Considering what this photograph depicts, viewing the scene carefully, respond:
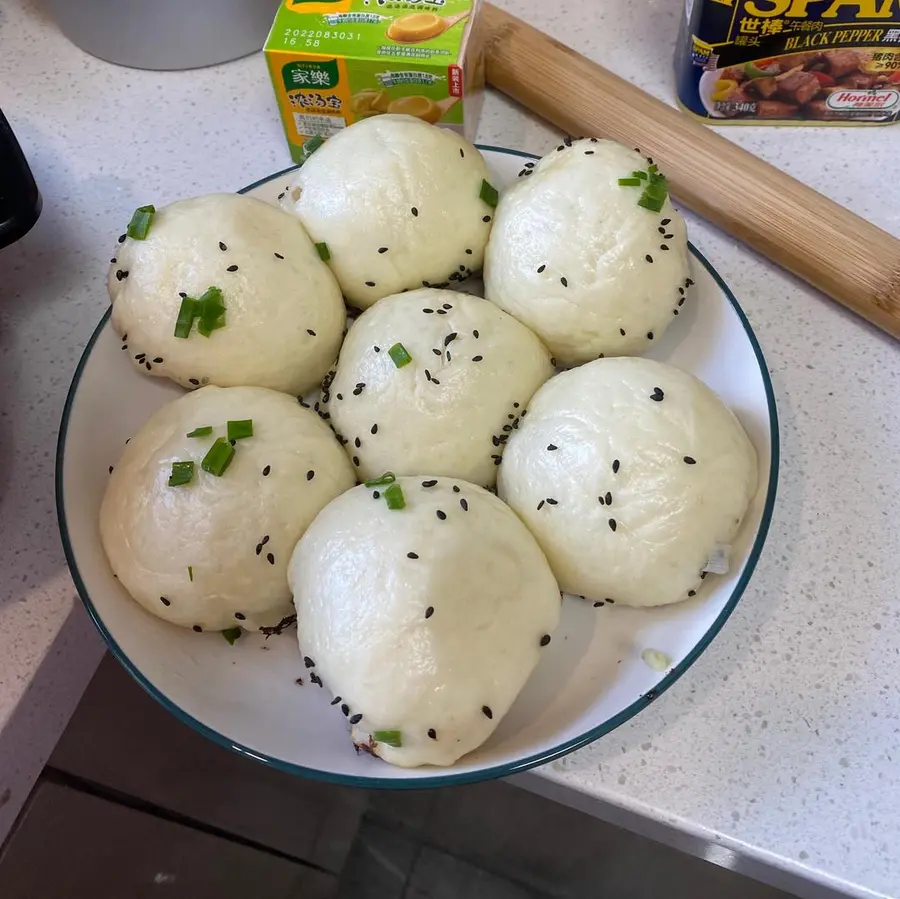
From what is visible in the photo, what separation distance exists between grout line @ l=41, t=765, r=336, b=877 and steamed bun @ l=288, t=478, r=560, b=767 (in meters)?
0.67

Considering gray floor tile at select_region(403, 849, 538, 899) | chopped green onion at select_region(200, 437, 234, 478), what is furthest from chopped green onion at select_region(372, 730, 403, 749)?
gray floor tile at select_region(403, 849, 538, 899)

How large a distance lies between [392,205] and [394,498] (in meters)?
0.38

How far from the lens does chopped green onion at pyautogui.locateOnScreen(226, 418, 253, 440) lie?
849 millimetres

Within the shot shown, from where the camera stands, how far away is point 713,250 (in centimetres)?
120

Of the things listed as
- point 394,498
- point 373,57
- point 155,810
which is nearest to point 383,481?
point 394,498

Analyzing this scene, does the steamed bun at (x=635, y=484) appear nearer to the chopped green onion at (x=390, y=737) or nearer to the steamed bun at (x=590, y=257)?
the steamed bun at (x=590, y=257)

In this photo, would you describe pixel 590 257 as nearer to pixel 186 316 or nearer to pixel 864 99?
pixel 186 316

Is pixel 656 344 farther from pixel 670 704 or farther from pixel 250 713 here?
pixel 250 713

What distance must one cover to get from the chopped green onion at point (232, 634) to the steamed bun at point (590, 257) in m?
0.48

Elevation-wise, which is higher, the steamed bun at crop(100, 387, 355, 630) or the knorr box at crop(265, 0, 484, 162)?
the knorr box at crop(265, 0, 484, 162)

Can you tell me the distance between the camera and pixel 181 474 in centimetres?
82

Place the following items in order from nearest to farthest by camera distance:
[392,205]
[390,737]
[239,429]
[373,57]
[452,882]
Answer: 1. [390,737]
2. [239,429]
3. [392,205]
4. [373,57]
5. [452,882]

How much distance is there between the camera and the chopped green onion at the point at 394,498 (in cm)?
80

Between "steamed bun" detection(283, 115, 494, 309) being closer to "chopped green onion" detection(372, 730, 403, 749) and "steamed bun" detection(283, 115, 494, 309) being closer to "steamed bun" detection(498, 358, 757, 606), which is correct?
"steamed bun" detection(498, 358, 757, 606)
